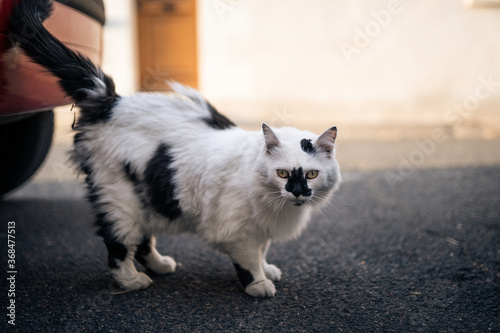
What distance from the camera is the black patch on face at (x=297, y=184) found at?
6.25ft

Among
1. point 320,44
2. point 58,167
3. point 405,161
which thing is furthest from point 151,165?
point 320,44

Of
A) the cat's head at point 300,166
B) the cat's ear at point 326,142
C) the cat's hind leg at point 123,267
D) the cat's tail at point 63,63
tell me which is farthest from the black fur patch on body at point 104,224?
the cat's ear at point 326,142

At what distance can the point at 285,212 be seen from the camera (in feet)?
6.98

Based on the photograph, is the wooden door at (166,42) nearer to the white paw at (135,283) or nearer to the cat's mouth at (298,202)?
the white paw at (135,283)

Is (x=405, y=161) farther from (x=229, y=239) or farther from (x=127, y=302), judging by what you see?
(x=127, y=302)

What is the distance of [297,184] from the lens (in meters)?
1.92

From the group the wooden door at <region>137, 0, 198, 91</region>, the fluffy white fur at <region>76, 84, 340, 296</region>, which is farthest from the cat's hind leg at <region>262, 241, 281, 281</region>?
the wooden door at <region>137, 0, 198, 91</region>

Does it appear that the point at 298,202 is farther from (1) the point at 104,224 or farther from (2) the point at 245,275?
(1) the point at 104,224

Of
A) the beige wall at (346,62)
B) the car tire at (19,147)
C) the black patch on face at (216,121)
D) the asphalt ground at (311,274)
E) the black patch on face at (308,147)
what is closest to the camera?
the asphalt ground at (311,274)

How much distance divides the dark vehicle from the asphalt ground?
0.90 feet

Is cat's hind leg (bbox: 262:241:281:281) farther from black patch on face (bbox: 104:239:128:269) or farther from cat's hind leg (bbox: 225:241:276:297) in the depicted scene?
black patch on face (bbox: 104:239:128:269)

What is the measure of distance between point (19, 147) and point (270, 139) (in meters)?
1.86

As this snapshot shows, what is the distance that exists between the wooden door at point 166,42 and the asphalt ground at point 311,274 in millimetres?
4517

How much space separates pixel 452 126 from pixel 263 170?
6274mm
